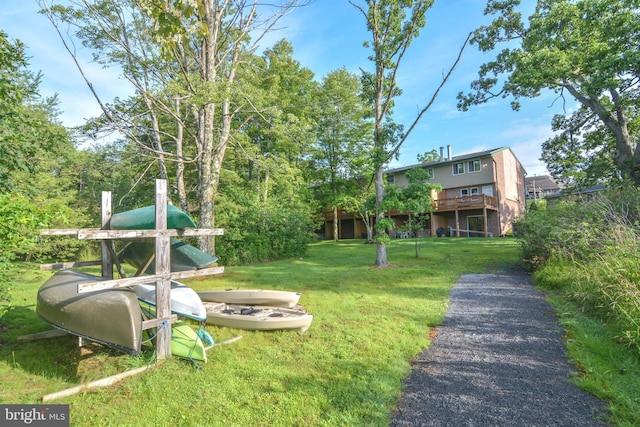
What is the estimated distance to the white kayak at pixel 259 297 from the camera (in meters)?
6.27

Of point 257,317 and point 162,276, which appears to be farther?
point 257,317

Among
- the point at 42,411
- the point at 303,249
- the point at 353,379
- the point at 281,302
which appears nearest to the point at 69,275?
the point at 42,411

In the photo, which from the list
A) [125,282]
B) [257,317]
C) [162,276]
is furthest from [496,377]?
[125,282]

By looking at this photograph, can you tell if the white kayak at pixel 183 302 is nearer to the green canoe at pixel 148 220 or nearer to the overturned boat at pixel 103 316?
the overturned boat at pixel 103 316

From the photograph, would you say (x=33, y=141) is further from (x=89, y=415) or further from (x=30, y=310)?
(x=89, y=415)

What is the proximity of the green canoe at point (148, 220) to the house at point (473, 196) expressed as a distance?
2117cm

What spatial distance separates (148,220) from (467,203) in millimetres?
23629

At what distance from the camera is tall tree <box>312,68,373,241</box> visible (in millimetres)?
26438

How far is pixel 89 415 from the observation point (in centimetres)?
308

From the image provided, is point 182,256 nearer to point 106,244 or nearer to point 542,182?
point 106,244

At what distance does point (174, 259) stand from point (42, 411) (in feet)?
9.91

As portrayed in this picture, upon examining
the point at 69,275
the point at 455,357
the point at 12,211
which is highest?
the point at 12,211

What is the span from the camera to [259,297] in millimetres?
6359
